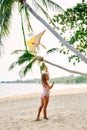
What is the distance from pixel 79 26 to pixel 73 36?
1.69ft

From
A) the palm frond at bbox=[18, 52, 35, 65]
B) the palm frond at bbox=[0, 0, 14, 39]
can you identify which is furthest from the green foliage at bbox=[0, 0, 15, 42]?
the palm frond at bbox=[18, 52, 35, 65]

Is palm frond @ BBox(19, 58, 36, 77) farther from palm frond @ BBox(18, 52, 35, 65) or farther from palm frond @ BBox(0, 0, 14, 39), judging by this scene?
palm frond @ BBox(0, 0, 14, 39)

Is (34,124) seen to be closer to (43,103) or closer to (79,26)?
(43,103)

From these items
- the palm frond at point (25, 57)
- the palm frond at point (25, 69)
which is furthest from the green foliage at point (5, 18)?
the palm frond at point (25, 57)

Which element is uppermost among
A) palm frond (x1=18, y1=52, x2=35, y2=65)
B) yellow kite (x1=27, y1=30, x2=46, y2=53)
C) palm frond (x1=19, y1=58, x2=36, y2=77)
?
yellow kite (x1=27, y1=30, x2=46, y2=53)

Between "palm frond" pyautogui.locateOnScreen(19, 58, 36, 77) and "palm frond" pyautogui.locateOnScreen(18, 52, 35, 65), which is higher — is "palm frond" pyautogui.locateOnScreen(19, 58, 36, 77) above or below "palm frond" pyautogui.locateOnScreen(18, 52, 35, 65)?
below

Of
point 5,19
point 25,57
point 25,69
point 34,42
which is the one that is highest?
point 5,19

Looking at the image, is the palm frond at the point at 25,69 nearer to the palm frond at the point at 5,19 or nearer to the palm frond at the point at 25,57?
the palm frond at the point at 25,57

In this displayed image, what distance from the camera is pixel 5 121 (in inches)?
484

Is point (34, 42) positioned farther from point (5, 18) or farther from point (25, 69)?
point (5, 18)

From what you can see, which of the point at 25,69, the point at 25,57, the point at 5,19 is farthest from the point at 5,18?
the point at 25,57

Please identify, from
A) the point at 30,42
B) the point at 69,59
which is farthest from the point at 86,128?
the point at 69,59

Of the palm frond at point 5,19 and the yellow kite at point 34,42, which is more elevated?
the palm frond at point 5,19

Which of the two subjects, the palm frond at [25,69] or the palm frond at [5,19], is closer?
the palm frond at [25,69]
